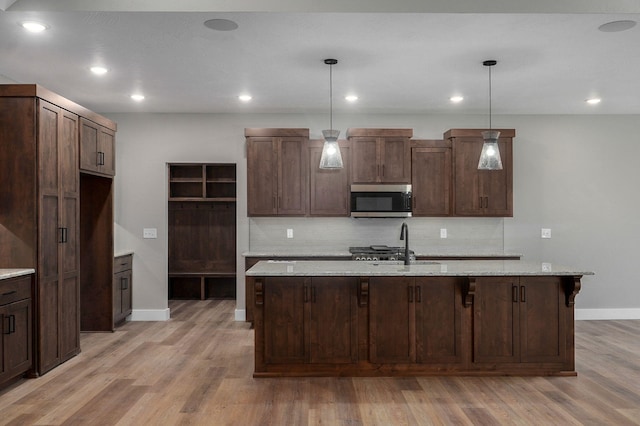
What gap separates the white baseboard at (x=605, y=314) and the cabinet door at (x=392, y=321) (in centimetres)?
349

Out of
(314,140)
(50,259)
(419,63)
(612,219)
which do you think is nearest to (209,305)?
(314,140)

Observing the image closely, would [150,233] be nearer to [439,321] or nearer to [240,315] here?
[240,315]

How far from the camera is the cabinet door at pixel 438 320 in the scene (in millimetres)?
4012

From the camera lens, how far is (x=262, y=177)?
19.9 feet

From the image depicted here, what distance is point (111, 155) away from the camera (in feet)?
18.1

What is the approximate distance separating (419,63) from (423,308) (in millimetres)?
2028

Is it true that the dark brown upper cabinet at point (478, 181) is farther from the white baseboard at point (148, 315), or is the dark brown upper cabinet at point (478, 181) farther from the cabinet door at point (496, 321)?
the white baseboard at point (148, 315)

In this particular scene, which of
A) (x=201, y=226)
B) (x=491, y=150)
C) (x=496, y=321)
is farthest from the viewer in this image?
(x=201, y=226)

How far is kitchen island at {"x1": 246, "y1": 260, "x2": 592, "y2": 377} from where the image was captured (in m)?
4.00

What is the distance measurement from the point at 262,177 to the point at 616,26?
3.86 meters

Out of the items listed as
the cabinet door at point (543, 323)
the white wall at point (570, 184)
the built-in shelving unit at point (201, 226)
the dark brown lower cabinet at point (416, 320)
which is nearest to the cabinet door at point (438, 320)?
the dark brown lower cabinet at point (416, 320)

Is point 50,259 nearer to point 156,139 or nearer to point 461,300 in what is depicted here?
point 156,139

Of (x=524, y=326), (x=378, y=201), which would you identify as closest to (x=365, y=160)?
(x=378, y=201)

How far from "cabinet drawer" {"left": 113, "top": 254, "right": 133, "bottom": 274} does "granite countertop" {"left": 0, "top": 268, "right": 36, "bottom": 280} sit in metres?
1.83
